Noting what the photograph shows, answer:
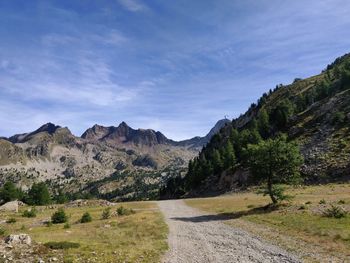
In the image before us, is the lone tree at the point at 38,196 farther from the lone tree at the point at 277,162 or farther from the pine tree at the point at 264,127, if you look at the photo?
the pine tree at the point at 264,127

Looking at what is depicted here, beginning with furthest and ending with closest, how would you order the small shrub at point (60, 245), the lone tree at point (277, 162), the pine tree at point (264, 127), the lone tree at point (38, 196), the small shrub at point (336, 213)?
the pine tree at point (264, 127) < the lone tree at point (38, 196) < the lone tree at point (277, 162) < the small shrub at point (336, 213) < the small shrub at point (60, 245)

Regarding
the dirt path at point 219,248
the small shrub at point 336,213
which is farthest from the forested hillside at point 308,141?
the dirt path at point 219,248

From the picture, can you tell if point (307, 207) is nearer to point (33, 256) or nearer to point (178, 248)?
point (178, 248)

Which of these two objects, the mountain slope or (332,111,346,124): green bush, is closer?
the mountain slope

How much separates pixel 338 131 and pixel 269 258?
95155 millimetres

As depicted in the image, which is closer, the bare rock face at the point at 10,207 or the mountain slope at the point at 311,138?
the bare rock face at the point at 10,207

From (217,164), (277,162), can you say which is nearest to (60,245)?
(277,162)

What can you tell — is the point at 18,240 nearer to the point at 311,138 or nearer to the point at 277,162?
the point at 277,162

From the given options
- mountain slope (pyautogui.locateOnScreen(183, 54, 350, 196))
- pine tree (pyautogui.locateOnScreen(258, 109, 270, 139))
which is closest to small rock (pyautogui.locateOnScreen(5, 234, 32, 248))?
mountain slope (pyautogui.locateOnScreen(183, 54, 350, 196))

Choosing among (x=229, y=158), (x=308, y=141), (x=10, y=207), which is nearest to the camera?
(x=10, y=207)

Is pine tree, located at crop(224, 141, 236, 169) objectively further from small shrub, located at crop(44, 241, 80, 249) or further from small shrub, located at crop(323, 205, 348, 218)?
small shrub, located at crop(44, 241, 80, 249)

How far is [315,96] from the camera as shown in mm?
168250

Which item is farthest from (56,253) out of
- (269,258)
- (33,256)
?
(269,258)

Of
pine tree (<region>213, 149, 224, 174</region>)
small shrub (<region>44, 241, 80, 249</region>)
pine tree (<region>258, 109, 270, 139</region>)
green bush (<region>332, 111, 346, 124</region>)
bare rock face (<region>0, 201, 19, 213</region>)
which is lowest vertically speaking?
small shrub (<region>44, 241, 80, 249</region>)
